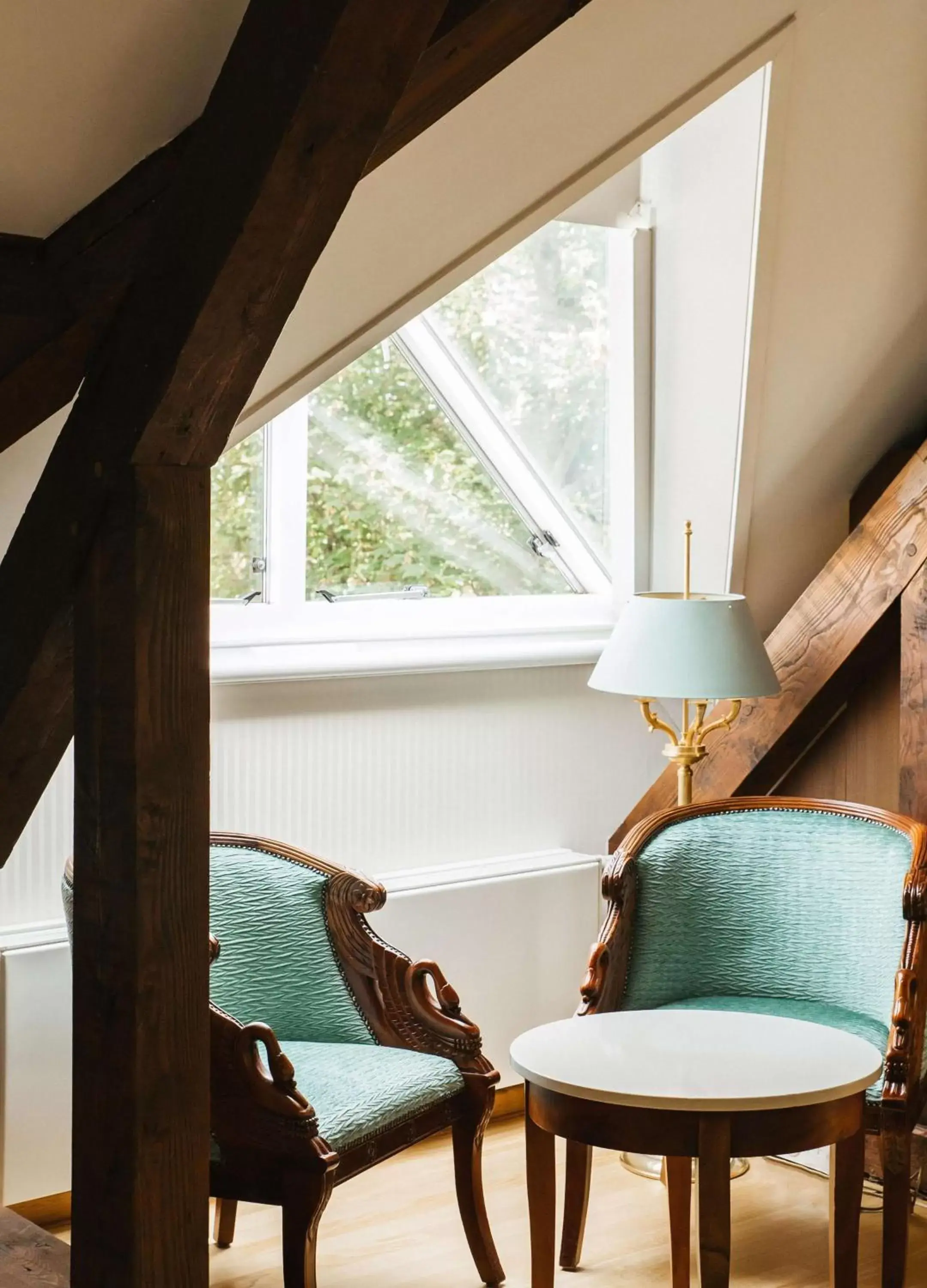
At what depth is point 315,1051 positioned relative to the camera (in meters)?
2.75

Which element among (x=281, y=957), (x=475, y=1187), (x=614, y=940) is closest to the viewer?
(x=475, y=1187)

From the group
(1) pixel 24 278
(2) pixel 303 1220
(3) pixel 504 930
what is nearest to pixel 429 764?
(3) pixel 504 930

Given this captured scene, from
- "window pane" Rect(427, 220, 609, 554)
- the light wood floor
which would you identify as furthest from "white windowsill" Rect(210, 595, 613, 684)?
the light wood floor

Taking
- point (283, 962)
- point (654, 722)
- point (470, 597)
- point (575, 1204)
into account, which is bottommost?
point (575, 1204)

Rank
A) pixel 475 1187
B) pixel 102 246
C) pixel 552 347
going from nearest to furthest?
pixel 102 246 → pixel 475 1187 → pixel 552 347

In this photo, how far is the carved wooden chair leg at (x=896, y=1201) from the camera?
8.54 ft

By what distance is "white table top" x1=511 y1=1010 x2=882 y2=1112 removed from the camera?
89.4 inches

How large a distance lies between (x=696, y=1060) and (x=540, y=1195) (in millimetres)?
386

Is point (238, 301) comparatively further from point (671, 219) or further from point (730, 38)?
point (671, 219)

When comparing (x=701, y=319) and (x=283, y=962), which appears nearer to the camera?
(x=283, y=962)

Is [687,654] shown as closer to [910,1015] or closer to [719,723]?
[719,723]

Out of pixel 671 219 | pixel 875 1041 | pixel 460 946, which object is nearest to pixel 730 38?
pixel 671 219

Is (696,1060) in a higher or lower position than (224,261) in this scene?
lower

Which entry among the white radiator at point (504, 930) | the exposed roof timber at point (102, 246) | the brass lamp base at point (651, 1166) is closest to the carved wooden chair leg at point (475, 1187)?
the brass lamp base at point (651, 1166)
